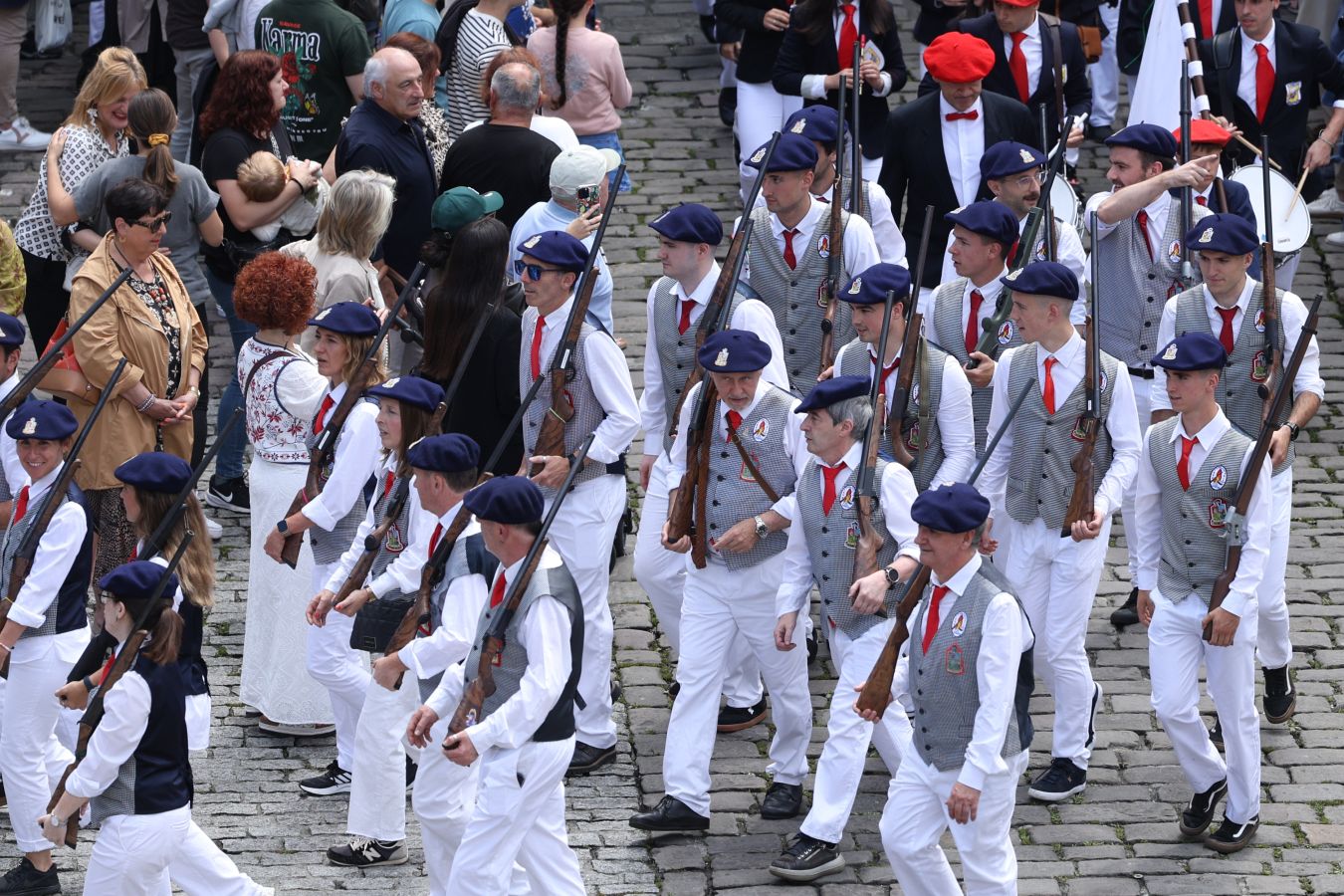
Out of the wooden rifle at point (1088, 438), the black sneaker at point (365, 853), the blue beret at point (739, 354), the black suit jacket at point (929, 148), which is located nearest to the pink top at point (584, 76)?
the black suit jacket at point (929, 148)

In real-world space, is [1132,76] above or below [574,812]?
above

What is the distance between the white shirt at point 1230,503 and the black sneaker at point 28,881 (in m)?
4.67

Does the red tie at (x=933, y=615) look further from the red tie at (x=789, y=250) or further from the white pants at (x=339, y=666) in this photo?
the red tie at (x=789, y=250)

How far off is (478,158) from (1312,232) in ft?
21.5

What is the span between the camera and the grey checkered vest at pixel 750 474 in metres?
8.80

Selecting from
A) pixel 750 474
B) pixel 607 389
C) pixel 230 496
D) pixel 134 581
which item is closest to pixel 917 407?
pixel 750 474

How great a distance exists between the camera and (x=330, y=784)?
30.6 ft

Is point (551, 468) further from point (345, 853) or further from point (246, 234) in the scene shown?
point (246, 234)

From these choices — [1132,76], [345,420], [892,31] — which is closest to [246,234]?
[345,420]

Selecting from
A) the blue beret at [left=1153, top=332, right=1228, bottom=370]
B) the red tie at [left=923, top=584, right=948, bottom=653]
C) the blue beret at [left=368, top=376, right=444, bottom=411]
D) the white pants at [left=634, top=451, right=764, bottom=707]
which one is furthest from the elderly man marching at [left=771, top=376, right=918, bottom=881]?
the blue beret at [left=368, top=376, right=444, bottom=411]

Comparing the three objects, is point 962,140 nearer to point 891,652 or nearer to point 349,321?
point 349,321

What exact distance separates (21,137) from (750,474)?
8.26 meters

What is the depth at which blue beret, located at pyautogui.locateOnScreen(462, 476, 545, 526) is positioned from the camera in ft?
24.4

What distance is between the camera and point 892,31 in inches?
475
